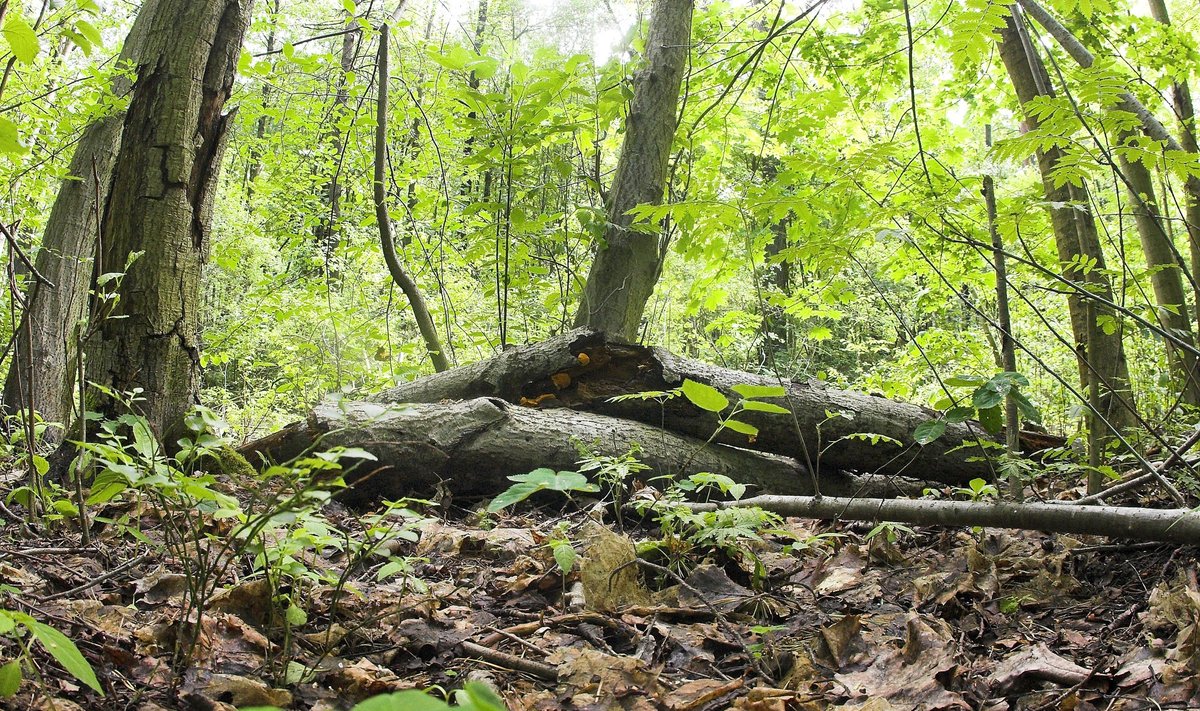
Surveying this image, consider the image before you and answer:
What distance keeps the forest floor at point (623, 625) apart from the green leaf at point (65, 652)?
11.7 inches

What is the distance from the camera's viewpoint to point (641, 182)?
5207 mm

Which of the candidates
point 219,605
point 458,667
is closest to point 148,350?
point 219,605

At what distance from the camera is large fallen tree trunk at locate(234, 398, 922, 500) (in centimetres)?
338

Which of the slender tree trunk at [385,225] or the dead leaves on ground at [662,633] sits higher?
the slender tree trunk at [385,225]

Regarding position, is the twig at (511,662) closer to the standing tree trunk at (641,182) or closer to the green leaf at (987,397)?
the green leaf at (987,397)

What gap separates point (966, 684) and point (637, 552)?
3.25ft

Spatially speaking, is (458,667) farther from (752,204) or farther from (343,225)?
(343,225)

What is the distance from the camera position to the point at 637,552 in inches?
91.9

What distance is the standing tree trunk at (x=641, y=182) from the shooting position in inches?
201

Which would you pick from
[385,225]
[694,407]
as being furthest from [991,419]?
[385,225]

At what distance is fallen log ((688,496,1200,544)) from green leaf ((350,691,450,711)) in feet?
7.39

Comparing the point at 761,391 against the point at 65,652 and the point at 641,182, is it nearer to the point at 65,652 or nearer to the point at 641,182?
the point at 65,652

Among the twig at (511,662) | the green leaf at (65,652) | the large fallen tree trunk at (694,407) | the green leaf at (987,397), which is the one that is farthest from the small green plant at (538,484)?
the large fallen tree trunk at (694,407)

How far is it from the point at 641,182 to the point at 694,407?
1.99 meters
